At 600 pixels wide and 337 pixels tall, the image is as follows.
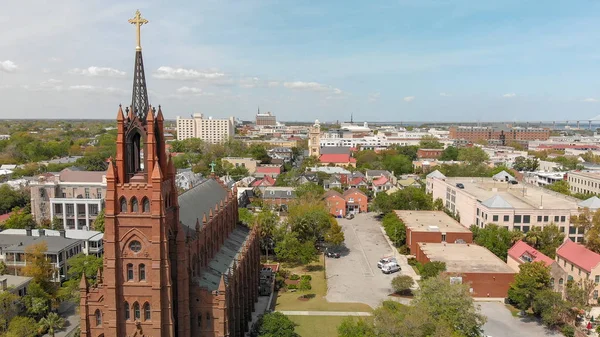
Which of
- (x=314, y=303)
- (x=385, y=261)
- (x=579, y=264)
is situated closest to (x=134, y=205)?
(x=314, y=303)

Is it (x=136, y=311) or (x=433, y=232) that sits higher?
(x=136, y=311)

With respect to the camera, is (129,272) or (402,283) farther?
(402,283)

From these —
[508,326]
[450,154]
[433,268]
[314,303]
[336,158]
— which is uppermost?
[450,154]

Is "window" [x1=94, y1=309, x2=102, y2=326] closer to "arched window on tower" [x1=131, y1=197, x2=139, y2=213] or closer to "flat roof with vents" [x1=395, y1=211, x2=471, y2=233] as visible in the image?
"arched window on tower" [x1=131, y1=197, x2=139, y2=213]

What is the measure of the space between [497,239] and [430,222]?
1323 cm

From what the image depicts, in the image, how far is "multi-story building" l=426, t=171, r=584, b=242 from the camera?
2734 inches

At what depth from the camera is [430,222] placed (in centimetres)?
7544

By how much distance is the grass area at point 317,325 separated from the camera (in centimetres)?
4291

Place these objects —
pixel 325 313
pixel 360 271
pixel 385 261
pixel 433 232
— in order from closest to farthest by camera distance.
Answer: pixel 325 313, pixel 360 271, pixel 385 261, pixel 433 232

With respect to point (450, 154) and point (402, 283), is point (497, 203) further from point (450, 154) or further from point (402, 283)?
point (450, 154)

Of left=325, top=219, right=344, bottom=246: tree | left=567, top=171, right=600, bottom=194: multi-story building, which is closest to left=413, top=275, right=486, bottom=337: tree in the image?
left=325, top=219, right=344, bottom=246: tree

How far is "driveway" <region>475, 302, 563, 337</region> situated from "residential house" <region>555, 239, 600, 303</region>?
23.7 feet

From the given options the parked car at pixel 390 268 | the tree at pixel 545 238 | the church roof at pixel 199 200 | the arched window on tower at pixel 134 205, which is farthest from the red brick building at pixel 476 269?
the arched window on tower at pixel 134 205

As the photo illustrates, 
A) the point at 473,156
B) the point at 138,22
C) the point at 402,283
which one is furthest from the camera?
the point at 473,156
